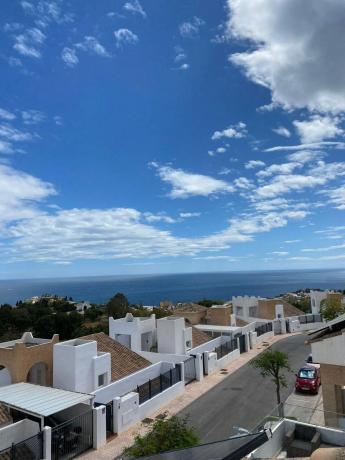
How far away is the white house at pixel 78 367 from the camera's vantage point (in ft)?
71.8

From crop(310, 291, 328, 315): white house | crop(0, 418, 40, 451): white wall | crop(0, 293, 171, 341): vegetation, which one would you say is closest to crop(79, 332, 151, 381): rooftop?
crop(0, 418, 40, 451): white wall

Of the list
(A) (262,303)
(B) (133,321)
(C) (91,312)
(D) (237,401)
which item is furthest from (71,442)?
(C) (91,312)

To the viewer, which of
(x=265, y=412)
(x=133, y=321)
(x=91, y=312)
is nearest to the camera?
(x=265, y=412)

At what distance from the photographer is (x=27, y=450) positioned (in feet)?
50.8

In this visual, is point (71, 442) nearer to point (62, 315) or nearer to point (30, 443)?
point (30, 443)

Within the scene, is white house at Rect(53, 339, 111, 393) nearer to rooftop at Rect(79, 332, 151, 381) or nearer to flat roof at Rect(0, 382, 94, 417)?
rooftop at Rect(79, 332, 151, 381)

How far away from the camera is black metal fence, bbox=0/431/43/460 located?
14.9m

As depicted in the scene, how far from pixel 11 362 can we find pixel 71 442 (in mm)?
6608

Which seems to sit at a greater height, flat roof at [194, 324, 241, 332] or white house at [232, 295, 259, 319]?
white house at [232, 295, 259, 319]

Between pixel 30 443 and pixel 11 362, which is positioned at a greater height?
pixel 11 362

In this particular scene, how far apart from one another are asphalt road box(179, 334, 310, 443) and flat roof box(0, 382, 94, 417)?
20.9 feet

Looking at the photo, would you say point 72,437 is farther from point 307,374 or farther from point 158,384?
point 307,374

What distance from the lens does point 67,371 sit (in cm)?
2212

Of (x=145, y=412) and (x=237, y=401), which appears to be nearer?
(x=145, y=412)
